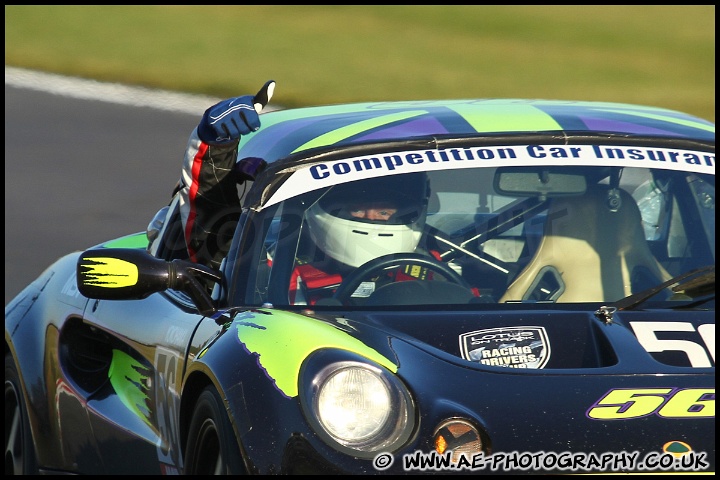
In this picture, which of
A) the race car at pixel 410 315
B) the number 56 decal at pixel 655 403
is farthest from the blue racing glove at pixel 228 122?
the number 56 decal at pixel 655 403

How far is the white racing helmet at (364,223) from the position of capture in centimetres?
386

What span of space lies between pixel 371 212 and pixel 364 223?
37mm

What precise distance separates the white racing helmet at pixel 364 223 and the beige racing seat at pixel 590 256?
345 millimetres

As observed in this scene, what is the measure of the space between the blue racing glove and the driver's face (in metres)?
0.58

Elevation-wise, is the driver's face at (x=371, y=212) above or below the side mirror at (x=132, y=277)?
above

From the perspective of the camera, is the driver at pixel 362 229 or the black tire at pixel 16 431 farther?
the black tire at pixel 16 431

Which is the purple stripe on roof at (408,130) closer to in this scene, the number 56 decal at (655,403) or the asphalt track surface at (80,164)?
the number 56 decal at (655,403)

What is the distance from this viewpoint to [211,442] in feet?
10.7

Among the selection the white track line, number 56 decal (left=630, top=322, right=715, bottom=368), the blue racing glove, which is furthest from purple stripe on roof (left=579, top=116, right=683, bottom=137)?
the white track line

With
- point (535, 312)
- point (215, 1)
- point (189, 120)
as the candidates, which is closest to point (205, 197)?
point (535, 312)

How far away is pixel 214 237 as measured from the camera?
14.1ft

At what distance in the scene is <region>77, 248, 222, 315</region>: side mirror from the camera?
11.9ft

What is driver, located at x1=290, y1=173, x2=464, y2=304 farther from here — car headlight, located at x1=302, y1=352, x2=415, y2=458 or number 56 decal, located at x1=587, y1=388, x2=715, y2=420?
number 56 decal, located at x1=587, y1=388, x2=715, y2=420

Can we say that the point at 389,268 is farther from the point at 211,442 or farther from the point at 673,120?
the point at 673,120
